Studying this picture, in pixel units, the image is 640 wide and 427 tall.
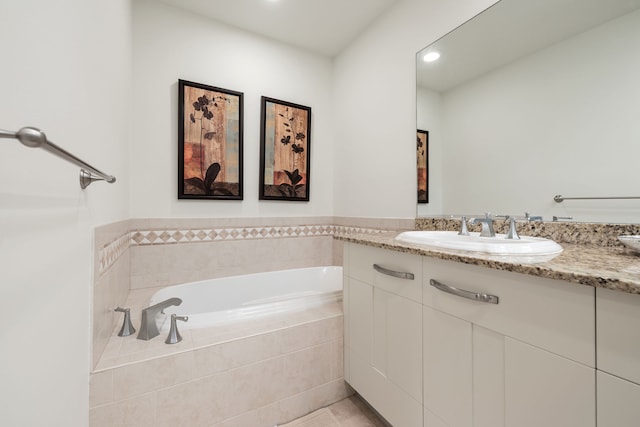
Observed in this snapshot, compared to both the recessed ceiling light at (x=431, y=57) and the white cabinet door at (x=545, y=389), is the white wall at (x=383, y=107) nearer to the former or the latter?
the recessed ceiling light at (x=431, y=57)

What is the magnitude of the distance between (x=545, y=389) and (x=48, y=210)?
4.24ft

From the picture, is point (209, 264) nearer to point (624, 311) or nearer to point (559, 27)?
point (624, 311)

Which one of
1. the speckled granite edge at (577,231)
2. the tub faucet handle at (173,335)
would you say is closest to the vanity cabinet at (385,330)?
the speckled granite edge at (577,231)

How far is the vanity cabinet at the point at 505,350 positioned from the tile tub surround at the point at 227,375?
60cm

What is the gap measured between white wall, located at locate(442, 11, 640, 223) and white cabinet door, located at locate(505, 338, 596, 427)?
780mm

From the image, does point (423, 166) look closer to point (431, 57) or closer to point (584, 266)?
point (431, 57)

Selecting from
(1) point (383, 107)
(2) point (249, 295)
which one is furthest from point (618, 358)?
(2) point (249, 295)

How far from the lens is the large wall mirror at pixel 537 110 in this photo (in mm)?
1011

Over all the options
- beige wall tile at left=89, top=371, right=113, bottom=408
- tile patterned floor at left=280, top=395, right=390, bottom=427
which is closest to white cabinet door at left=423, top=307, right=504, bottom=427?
tile patterned floor at left=280, top=395, right=390, bottom=427

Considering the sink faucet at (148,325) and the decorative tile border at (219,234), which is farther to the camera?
the decorative tile border at (219,234)

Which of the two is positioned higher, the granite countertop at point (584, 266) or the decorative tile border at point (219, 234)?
the granite countertop at point (584, 266)

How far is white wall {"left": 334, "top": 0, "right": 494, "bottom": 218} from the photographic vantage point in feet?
5.69

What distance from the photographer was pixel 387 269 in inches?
44.8

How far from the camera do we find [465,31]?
4.96 ft
